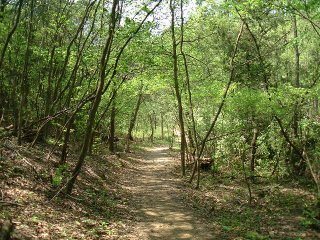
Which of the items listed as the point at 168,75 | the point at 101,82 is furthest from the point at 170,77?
the point at 101,82

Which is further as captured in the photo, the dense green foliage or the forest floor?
the dense green foliage

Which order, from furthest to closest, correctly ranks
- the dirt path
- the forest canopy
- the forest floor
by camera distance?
the forest canopy
the dirt path
the forest floor

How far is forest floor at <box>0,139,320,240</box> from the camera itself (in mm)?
8781

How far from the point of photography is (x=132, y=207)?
1245 centimetres

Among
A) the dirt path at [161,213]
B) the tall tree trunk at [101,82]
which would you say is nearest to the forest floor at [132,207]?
the dirt path at [161,213]

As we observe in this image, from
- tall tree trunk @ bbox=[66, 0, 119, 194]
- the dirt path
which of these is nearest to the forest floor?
the dirt path

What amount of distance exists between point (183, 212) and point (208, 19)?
10.9 meters

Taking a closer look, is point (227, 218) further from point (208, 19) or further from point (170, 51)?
point (208, 19)

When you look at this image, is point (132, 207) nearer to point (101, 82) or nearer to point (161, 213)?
point (161, 213)

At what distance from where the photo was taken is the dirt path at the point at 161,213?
9.51 m

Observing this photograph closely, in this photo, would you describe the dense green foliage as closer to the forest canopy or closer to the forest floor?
the forest canopy

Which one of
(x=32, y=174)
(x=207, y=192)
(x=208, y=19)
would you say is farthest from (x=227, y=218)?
(x=208, y=19)

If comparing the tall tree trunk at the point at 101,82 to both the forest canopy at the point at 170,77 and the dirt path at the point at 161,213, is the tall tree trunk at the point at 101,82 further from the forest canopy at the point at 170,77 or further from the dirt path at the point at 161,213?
the dirt path at the point at 161,213

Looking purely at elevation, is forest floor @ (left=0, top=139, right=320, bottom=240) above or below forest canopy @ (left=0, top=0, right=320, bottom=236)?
below
